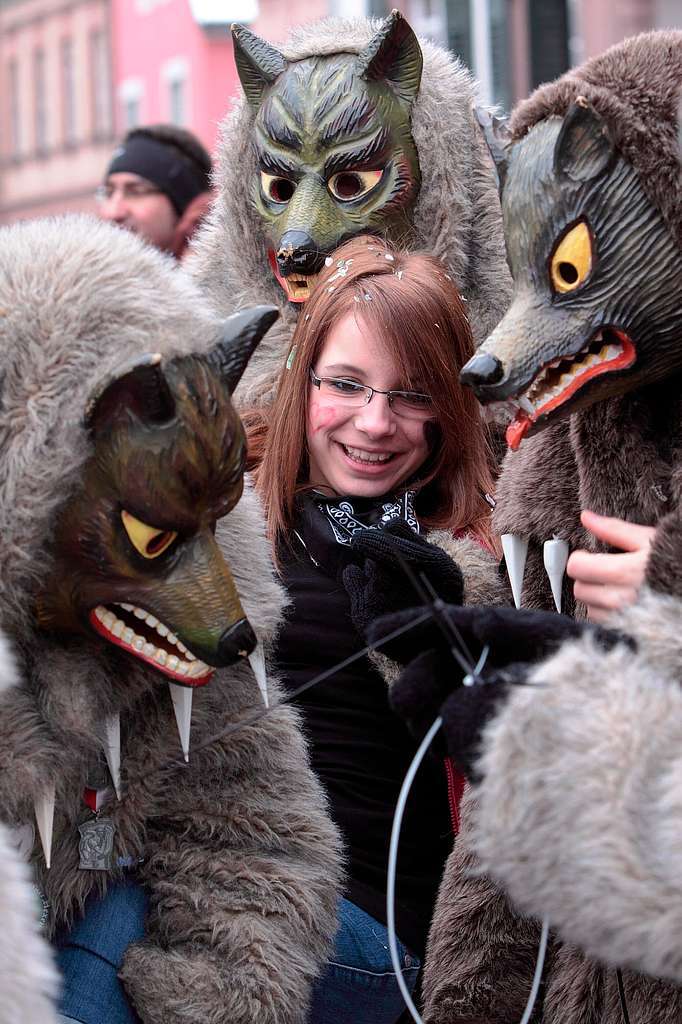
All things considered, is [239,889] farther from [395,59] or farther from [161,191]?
[161,191]

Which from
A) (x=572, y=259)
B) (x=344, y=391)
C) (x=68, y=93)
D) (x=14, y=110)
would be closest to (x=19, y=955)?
(x=572, y=259)

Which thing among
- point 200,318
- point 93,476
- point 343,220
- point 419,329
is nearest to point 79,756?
point 93,476

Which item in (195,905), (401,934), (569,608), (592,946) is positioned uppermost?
(569,608)

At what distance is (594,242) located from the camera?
1.74m

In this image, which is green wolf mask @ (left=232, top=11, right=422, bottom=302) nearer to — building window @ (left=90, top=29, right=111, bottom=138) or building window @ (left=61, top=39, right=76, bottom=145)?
building window @ (left=90, top=29, right=111, bottom=138)

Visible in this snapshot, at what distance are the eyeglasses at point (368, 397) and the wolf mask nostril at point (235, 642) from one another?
70 cm

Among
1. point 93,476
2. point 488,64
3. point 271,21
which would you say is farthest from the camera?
point 271,21

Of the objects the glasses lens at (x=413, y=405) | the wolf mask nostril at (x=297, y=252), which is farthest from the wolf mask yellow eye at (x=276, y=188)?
the glasses lens at (x=413, y=405)

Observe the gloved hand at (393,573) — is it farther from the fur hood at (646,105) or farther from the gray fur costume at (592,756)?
the fur hood at (646,105)

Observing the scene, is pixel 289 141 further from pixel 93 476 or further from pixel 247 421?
pixel 93 476

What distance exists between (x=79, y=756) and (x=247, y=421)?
99 centimetres

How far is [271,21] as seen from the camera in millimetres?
15430

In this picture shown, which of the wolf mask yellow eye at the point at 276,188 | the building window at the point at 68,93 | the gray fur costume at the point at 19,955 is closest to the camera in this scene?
the gray fur costume at the point at 19,955

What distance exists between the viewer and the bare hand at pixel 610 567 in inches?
67.7
